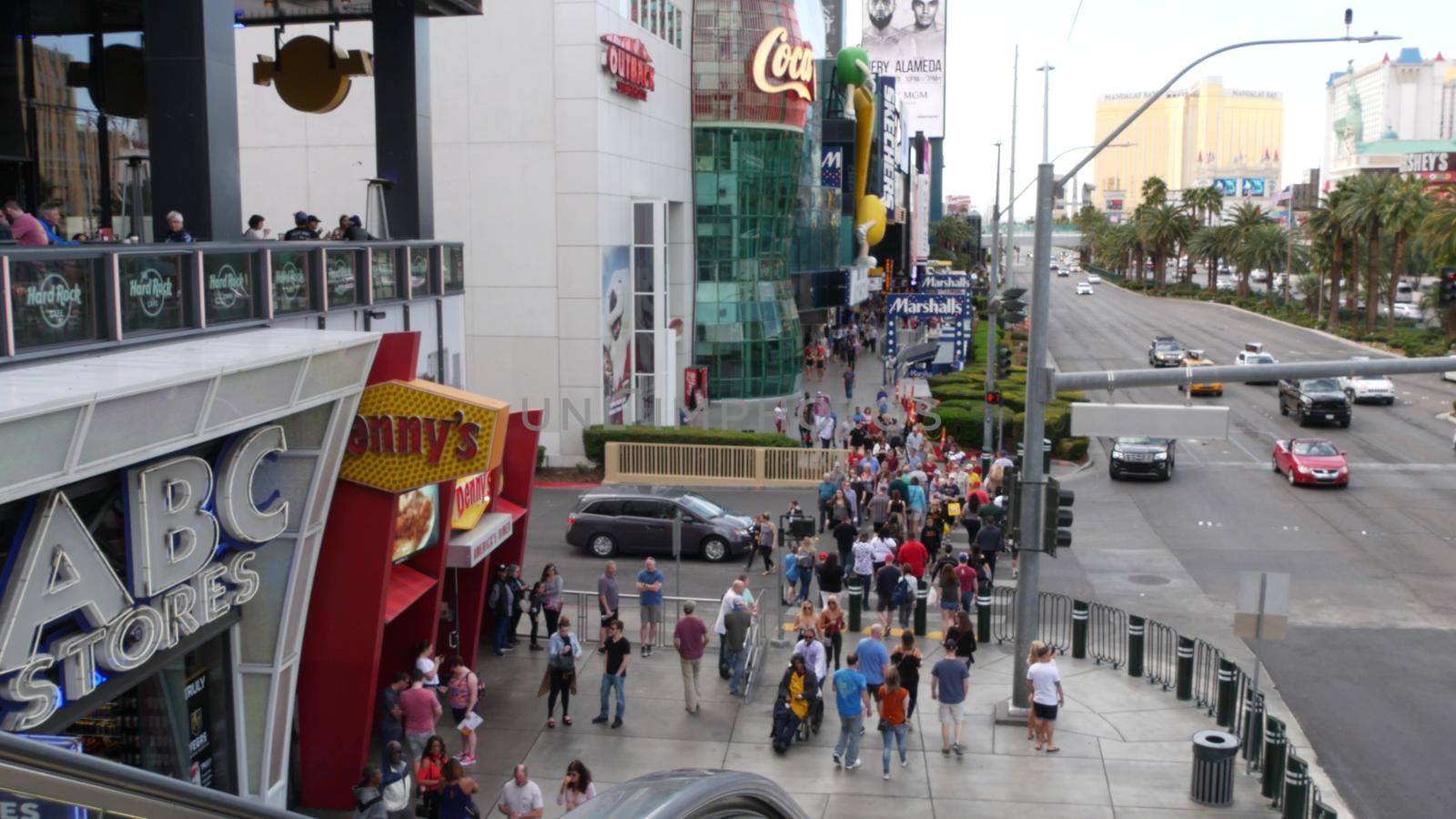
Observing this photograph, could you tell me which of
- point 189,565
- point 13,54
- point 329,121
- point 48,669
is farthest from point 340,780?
point 329,121

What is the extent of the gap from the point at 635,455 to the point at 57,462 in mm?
26265

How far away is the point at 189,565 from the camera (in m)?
10.1

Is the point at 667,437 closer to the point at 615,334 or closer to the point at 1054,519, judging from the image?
the point at 615,334

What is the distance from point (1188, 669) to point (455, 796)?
9.52m

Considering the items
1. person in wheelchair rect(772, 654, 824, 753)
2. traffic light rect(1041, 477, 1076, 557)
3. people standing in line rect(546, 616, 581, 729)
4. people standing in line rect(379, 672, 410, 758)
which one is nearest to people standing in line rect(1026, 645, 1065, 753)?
traffic light rect(1041, 477, 1076, 557)

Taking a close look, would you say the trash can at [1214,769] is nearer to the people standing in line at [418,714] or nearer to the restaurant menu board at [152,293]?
the people standing in line at [418,714]

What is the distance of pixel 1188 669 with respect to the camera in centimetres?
1648

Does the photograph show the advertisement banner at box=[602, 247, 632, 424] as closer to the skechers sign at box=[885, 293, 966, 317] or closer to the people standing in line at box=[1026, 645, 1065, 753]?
the skechers sign at box=[885, 293, 966, 317]

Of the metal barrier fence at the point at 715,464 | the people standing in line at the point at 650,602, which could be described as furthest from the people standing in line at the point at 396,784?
the metal barrier fence at the point at 715,464

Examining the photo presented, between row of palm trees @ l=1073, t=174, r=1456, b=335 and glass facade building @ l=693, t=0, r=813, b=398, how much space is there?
3358 centimetres

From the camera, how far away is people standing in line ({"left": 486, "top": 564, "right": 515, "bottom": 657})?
18.4m

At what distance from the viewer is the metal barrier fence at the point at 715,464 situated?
33.4 meters

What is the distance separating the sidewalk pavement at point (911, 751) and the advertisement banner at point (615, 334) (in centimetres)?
1768

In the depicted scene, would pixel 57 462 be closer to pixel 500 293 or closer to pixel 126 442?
pixel 126 442
